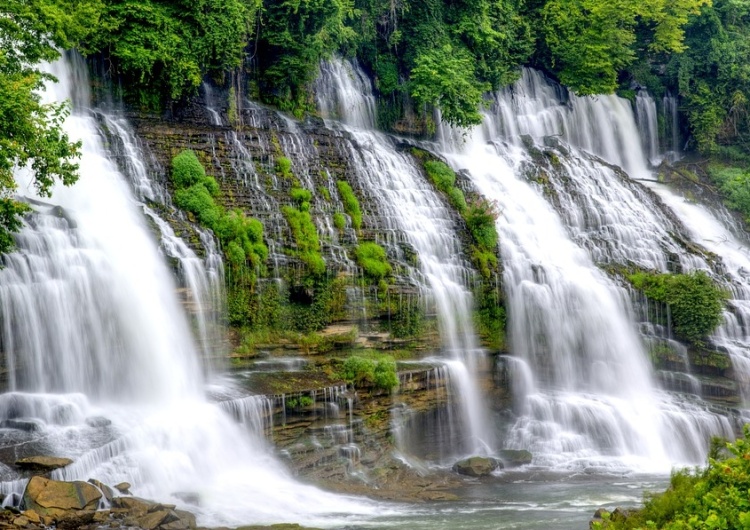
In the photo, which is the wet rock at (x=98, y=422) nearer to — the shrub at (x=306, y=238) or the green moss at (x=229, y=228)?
the green moss at (x=229, y=228)

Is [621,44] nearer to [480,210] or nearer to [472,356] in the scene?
[480,210]

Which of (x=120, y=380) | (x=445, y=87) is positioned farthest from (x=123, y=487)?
(x=445, y=87)

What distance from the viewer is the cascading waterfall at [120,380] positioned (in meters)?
15.8

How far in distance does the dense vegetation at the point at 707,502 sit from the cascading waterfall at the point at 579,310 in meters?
11.6

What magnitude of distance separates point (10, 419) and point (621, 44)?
34.7 m

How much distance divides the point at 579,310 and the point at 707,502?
59.1 ft

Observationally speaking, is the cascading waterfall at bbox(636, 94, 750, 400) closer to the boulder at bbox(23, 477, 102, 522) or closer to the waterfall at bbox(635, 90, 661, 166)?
the waterfall at bbox(635, 90, 661, 166)

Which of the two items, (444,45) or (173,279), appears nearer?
(173,279)

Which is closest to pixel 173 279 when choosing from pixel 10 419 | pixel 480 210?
pixel 10 419

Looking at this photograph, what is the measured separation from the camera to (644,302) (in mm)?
27812

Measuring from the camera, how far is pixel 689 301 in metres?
27.2

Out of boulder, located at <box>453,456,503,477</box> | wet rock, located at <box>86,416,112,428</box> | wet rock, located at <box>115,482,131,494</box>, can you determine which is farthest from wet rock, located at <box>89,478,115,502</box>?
boulder, located at <box>453,456,503,477</box>

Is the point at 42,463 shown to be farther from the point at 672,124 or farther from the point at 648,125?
the point at 672,124

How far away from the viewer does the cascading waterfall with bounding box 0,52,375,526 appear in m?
15.8
